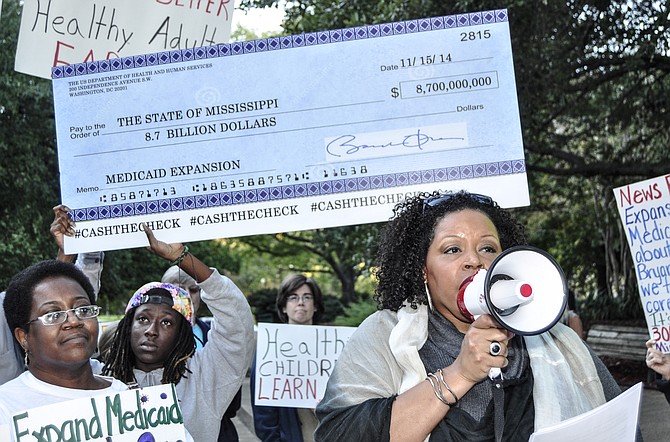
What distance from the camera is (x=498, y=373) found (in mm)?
2402

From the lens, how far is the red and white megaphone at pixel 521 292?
2.16 metres

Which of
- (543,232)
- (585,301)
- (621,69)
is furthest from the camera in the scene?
(543,232)

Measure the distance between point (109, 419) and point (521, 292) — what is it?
1.32 metres

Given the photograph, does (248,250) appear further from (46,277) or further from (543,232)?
(46,277)

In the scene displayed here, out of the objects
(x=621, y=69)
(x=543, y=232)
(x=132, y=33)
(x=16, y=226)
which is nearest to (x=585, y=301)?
(x=543, y=232)

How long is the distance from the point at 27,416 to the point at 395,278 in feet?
3.64

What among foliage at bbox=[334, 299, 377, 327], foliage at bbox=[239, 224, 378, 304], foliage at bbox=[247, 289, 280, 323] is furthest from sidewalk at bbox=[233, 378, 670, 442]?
foliage at bbox=[239, 224, 378, 304]

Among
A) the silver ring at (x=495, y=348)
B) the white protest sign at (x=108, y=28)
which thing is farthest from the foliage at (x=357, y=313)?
the silver ring at (x=495, y=348)

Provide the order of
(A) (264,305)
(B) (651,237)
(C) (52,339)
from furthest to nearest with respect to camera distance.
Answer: (A) (264,305)
(B) (651,237)
(C) (52,339)

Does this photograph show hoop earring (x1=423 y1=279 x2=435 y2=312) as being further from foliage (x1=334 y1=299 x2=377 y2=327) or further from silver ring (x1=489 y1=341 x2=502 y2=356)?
foliage (x1=334 y1=299 x2=377 y2=327)

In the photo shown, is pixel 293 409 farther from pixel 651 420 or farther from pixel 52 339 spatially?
pixel 651 420

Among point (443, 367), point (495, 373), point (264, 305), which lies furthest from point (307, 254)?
point (495, 373)
